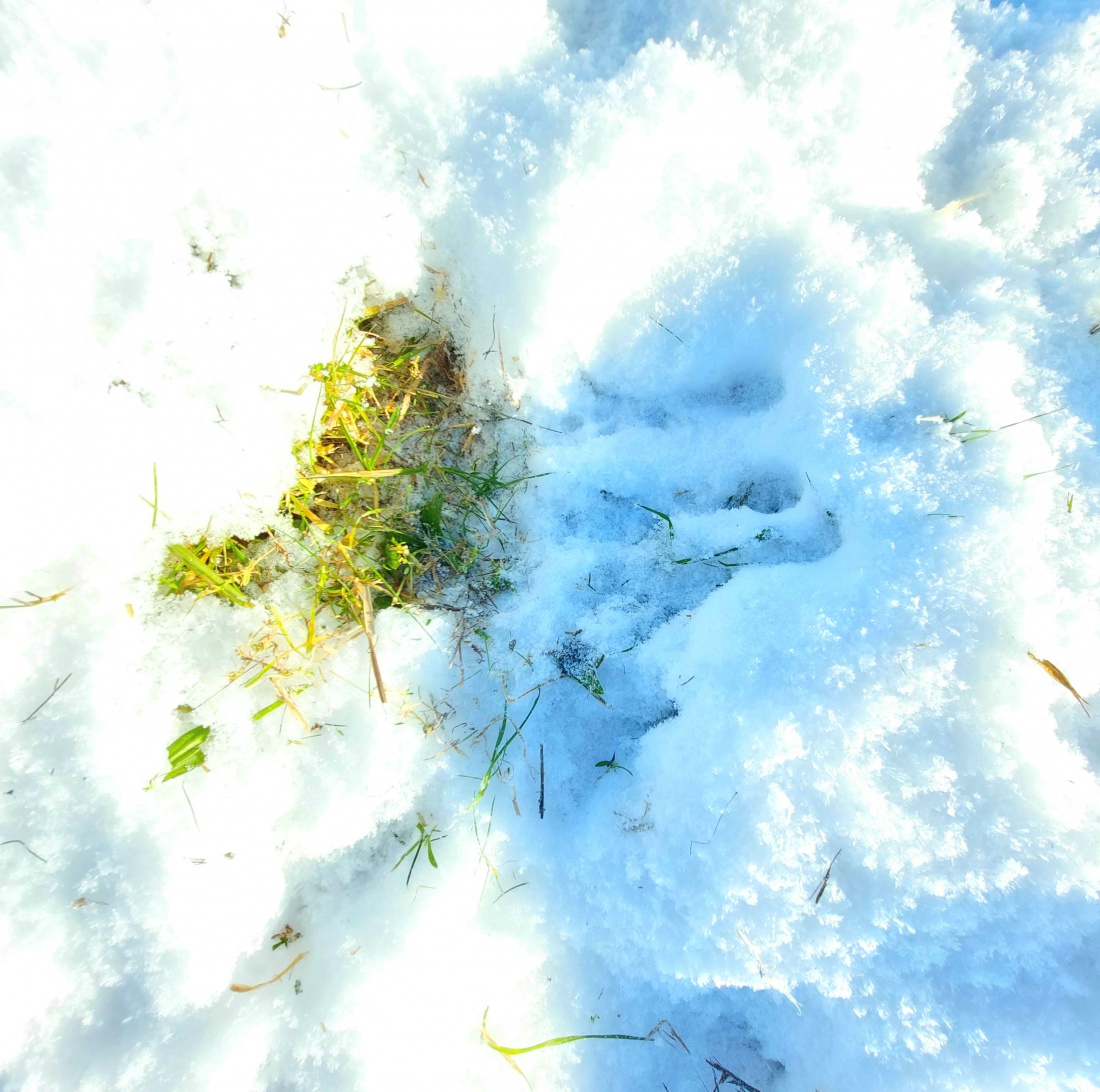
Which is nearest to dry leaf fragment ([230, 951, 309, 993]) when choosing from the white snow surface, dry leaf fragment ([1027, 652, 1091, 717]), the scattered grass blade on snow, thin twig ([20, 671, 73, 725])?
the white snow surface

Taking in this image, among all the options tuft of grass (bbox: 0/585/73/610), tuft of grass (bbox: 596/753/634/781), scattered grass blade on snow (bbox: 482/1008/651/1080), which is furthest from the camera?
tuft of grass (bbox: 596/753/634/781)

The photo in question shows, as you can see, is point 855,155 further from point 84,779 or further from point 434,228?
point 84,779

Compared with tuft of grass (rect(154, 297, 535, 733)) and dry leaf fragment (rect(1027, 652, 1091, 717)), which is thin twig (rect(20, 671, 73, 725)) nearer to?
tuft of grass (rect(154, 297, 535, 733))

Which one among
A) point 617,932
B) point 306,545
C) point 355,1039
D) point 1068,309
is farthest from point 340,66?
point 355,1039

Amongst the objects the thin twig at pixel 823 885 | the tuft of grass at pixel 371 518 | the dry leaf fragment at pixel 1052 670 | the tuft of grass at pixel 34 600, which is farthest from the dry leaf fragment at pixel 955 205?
the tuft of grass at pixel 34 600

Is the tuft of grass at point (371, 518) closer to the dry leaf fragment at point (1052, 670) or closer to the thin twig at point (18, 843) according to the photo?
the thin twig at point (18, 843)

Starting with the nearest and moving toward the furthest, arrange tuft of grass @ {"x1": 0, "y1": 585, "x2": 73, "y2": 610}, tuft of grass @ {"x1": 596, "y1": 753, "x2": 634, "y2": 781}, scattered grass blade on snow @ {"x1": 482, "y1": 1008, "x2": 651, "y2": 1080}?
tuft of grass @ {"x1": 0, "y1": 585, "x2": 73, "y2": 610} → scattered grass blade on snow @ {"x1": 482, "y1": 1008, "x2": 651, "y2": 1080} → tuft of grass @ {"x1": 596, "y1": 753, "x2": 634, "y2": 781}
